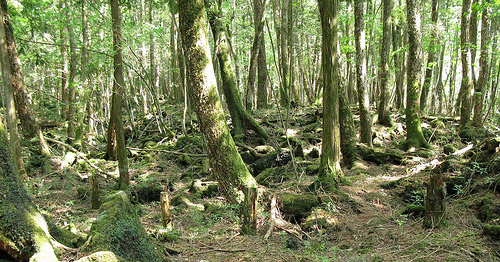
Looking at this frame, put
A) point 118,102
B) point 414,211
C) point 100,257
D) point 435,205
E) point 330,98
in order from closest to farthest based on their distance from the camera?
1. point 100,257
2. point 435,205
3. point 414,211
4. point 330,98
5. point 118,102

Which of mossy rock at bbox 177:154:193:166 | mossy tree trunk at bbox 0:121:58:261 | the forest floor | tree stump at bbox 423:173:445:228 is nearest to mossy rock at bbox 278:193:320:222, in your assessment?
the forest floor

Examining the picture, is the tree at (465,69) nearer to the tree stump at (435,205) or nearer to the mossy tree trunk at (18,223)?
the tree stump at (435,205)

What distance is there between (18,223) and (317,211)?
4.80 m

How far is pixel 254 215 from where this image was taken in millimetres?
5551

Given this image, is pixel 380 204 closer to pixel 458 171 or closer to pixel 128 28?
pixel 458 171

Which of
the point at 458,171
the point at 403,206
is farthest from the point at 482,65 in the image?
the point at 403,206

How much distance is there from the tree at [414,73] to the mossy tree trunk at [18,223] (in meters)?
10.3

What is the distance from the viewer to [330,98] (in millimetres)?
7176

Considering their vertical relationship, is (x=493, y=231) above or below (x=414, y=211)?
above

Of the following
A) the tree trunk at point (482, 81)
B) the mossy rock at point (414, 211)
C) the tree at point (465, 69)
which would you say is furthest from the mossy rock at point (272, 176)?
the tree trunk at point (482, 81)

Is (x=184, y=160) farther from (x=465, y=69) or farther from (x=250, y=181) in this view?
(x=465, y=69)

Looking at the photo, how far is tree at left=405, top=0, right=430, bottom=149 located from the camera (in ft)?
33.4

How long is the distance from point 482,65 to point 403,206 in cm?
750

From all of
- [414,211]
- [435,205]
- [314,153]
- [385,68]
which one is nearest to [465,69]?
[385,68]
